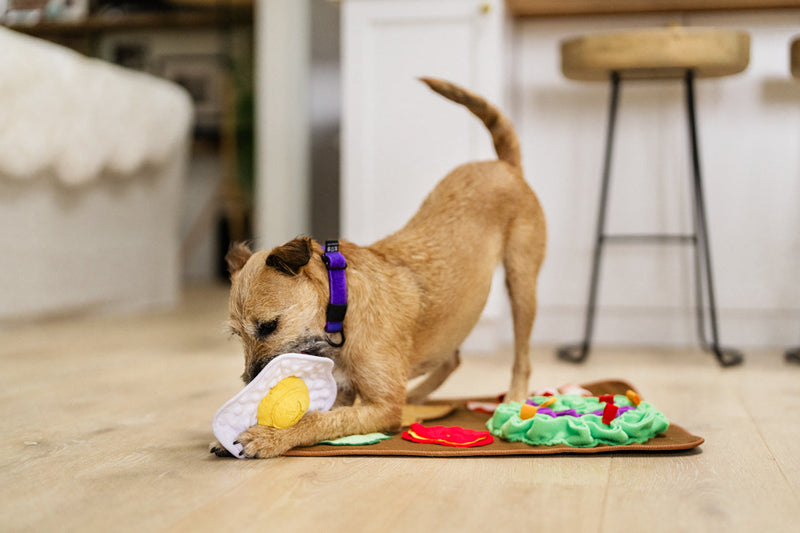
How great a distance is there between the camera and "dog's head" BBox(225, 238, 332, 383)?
157cm

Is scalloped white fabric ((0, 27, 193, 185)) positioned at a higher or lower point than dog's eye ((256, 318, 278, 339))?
higher

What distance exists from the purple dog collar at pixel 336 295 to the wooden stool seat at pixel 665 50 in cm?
154

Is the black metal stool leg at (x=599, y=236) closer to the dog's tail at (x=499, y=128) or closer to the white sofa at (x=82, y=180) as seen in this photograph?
the dog's tail at (x=499, y=128)

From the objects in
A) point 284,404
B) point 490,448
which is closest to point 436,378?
point 490,448

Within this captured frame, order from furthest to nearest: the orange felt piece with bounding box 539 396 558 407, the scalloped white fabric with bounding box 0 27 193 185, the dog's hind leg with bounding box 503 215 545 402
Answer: the scalloped white fabric with bounding box 0 27 193 185 < the dog's hind leg with bounding box 503 215 545 402 < the orange felt piece with bounding box 539 396 558 407

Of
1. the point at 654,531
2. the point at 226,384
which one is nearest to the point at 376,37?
the point at 226,384

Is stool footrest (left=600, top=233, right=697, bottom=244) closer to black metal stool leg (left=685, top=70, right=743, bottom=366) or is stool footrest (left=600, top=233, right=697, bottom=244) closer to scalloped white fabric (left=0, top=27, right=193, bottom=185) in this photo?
black metal stool leg (left=685, top=70, right=743, bottom=366)

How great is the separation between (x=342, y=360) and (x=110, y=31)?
5880 mm

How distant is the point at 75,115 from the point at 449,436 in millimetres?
2689

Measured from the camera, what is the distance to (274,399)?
60.7 inches

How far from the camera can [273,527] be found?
1150 mm

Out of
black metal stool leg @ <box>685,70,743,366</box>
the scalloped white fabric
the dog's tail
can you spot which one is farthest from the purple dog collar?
the scalloped white fabric

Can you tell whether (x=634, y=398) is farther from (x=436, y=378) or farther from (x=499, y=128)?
(x=499, y=128)

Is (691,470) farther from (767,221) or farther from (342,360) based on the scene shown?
(767,221)
